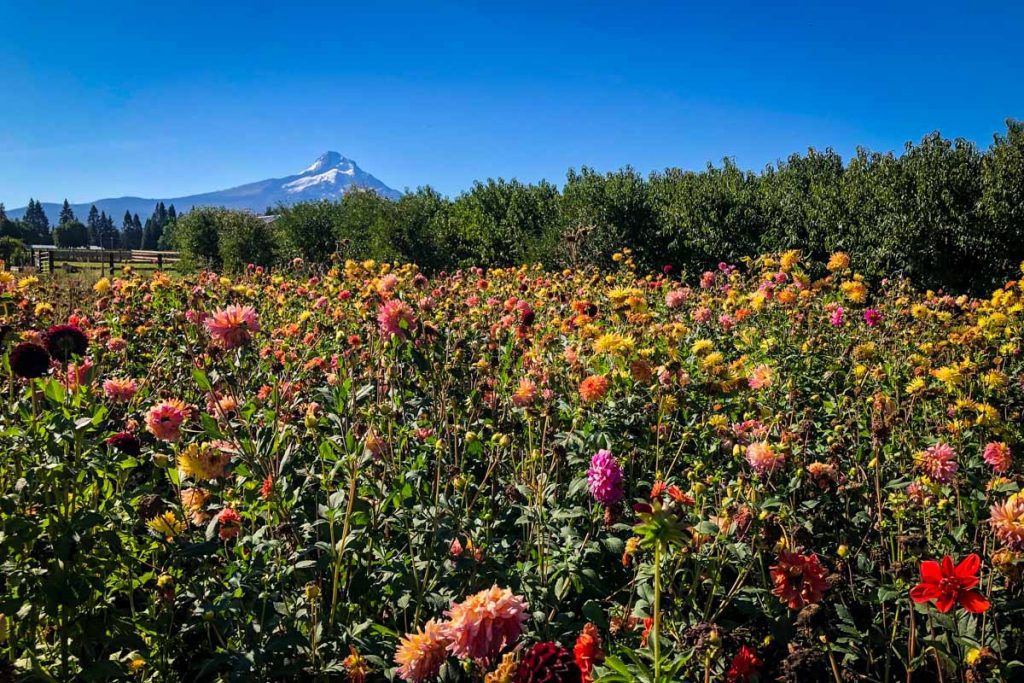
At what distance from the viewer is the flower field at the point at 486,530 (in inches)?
57.1

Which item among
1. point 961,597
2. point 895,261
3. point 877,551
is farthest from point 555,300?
point 895,261

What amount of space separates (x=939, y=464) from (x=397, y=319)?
6.40 feet

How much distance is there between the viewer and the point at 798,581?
1.34 metres

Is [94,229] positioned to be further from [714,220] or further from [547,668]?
[547,668]

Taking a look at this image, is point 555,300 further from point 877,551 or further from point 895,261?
point 895,261

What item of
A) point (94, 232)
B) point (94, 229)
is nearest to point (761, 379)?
point (94, 232)

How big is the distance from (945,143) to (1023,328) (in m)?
11.9

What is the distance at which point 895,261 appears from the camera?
1303 centimetres

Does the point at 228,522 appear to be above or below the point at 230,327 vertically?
below

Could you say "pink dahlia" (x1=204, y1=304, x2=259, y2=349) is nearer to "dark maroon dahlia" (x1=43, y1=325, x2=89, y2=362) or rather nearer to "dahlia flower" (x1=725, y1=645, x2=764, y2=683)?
"dark maroon dahlia" (x1=43, y1=325, x2=89, y2=362)

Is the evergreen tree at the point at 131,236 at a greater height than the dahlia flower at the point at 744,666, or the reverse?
the evergreen tree at the point at 131,236

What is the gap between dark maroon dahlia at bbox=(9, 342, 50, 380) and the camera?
72.9 inches

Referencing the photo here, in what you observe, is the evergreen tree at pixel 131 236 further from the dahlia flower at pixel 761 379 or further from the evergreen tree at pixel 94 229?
the dahlia flower at pixel 761 379

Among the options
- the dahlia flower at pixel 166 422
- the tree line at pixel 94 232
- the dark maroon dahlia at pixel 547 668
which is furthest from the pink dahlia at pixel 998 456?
the tree line at pixel 94 232
